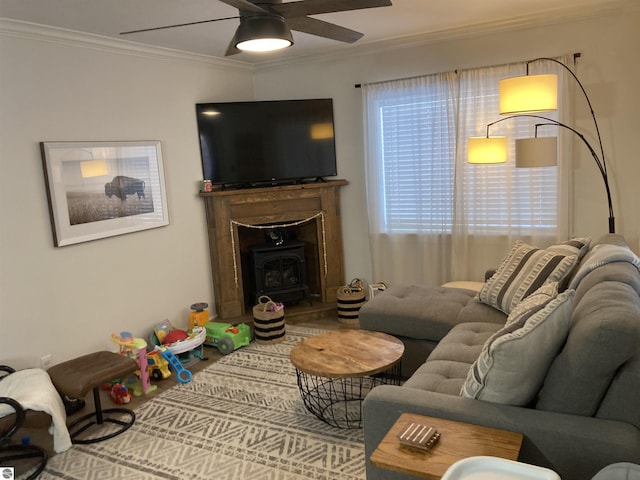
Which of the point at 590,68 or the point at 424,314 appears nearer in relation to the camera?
the point at 424,314

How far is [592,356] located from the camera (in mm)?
1772

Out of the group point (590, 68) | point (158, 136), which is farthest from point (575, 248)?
point (158, 136)

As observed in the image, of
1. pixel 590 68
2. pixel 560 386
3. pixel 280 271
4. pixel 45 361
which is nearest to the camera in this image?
pixel 560 386

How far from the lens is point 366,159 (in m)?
5.05

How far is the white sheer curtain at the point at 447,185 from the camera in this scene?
4.35m

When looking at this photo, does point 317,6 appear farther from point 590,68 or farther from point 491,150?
point 590,68

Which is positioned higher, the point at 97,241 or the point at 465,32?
the point at 465,32

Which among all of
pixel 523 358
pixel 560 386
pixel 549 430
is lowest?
pixel 549 430

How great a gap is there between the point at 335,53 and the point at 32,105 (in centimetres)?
Result: 275

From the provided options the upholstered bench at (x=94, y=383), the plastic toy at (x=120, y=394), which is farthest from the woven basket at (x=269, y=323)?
the upholstered bench at (x=94, y=383)

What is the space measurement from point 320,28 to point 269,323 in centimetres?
262

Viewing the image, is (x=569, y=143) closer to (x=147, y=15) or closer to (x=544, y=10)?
(x=544, y=10)

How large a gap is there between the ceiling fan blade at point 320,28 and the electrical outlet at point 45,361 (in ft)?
9.09

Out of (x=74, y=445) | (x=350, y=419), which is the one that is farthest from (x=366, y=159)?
(x=74, y=445)
